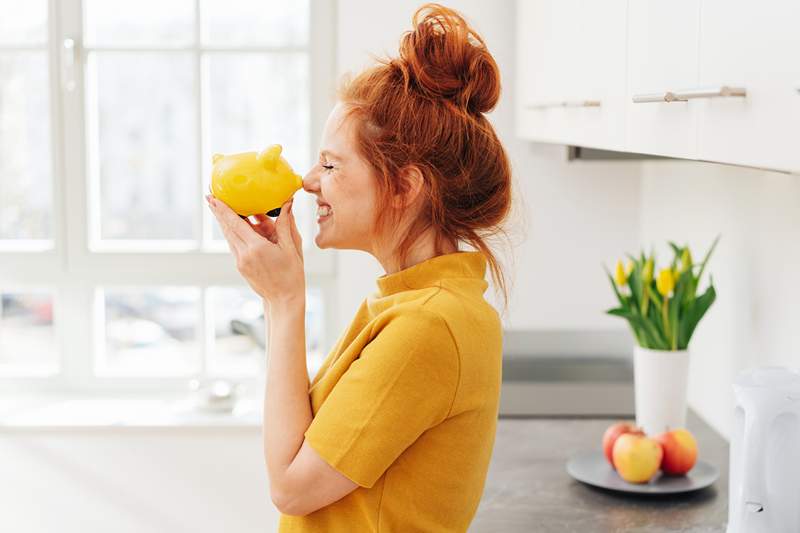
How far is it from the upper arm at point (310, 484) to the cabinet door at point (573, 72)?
626 mm

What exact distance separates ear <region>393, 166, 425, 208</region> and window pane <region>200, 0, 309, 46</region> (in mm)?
1825

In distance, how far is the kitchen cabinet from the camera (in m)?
0.89

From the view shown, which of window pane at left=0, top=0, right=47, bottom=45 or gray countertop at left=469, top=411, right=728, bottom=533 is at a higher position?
window pane at left=0, top=0, right=47, bottom=45

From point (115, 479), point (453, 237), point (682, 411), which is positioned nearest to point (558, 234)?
point (682, 411)

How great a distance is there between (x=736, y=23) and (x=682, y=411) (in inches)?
46.1

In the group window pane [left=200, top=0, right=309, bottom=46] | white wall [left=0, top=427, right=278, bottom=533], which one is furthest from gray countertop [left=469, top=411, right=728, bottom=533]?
window pane [left=200, top=0, right=309, bottom=46]

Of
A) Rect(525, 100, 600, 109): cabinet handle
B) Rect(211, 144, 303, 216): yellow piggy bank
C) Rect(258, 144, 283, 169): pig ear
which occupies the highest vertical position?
Rect(525, 100, 600, 109): cabinet handle

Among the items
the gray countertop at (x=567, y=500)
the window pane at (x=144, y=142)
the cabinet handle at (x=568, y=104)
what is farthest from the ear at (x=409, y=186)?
the window pane at (x=144, y=142)

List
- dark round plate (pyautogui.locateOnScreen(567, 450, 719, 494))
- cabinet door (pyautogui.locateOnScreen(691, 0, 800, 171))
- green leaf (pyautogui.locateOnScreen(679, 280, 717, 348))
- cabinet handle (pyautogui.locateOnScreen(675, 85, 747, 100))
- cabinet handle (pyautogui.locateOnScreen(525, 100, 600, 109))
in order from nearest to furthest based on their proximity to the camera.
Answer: cabinet door (pyautogui.locateOnScreen(691, 0, 800, 171)) → cabinet handle (pyautogui.locateOnScreen(675, 85, 747, 100)) → cabinet handle (pyautogui.locateOnScreen(525, 100, 600, 109)) → dark round plate (pyautogui.locateOnScreen(567, 450, 719, 494)) → green leaf (pyautogui.locateOnScreen(679, 280, 717, 348))

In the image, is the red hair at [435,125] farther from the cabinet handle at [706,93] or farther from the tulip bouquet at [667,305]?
the tulip bouquet at [667,305]

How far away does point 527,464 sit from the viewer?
1.97m

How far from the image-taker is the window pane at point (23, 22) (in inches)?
116

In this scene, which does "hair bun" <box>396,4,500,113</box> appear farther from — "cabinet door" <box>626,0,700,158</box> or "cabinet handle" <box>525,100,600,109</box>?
"cabinet handle" <box>525,100,600,109</box>

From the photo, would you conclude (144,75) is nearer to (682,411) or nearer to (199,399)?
(199,399)
